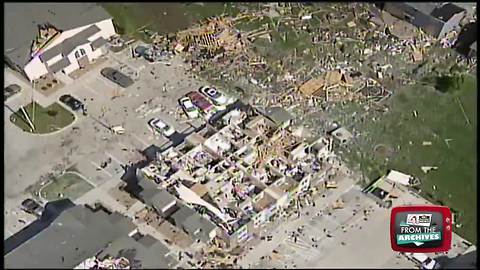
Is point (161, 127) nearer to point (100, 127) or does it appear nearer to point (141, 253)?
point (100, 127)

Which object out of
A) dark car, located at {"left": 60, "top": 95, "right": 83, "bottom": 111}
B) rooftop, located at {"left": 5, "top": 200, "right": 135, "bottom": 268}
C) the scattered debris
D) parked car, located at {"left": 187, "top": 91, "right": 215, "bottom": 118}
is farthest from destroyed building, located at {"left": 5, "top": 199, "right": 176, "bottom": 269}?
the scattered debris

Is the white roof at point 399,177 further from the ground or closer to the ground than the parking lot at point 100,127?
closer to the ground

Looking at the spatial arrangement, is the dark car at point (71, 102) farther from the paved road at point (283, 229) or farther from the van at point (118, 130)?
the paved road at point (283, 229)

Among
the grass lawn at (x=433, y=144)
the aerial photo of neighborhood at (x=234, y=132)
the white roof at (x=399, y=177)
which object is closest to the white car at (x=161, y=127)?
the aerial photo of neighborhood at (x=234, y=132)

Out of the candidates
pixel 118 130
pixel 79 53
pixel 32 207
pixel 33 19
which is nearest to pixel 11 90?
pixel 79 53
